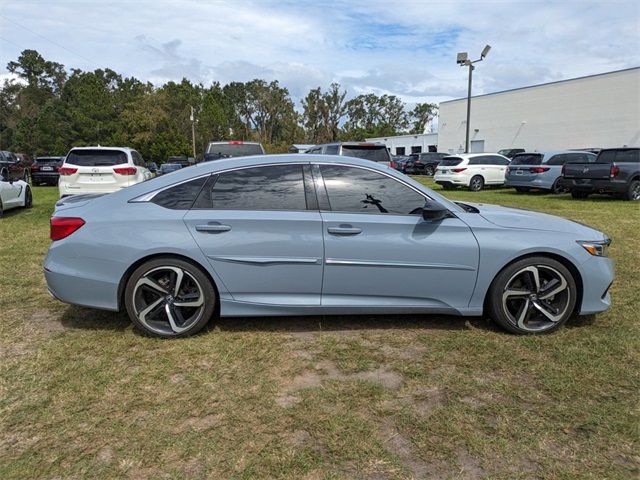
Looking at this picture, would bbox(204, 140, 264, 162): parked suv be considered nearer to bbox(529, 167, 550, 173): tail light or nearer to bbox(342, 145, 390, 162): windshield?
bbox(342, 145, 390, 162): windshield

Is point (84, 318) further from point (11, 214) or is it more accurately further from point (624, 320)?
point (11, 214)

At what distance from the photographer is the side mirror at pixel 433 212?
372 centimetres

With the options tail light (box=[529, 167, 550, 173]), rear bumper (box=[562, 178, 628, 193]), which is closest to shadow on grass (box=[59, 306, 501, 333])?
rear bumper (box=[562, 178, 628, 193])

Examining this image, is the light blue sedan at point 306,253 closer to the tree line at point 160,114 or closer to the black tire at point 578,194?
the black tire at point 578,194

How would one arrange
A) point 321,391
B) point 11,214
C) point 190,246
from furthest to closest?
point 11,214
point 190,246
point 321,391

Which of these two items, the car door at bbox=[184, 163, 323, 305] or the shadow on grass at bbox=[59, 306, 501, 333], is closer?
the car door at bbox=[184, 163, 323, 305]

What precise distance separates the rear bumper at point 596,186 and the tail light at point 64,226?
46.9 feet

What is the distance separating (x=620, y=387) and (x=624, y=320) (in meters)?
1.38

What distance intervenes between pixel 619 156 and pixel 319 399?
584 inches

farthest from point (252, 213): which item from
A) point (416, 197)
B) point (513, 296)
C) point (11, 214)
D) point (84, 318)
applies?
point (11, 214)

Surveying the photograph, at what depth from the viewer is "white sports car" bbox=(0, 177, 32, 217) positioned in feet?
34.2

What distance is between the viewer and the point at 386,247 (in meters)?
3.73

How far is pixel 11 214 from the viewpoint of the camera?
11.1 metres

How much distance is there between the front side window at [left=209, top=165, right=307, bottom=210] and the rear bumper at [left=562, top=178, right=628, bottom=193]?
13003 millimetres
